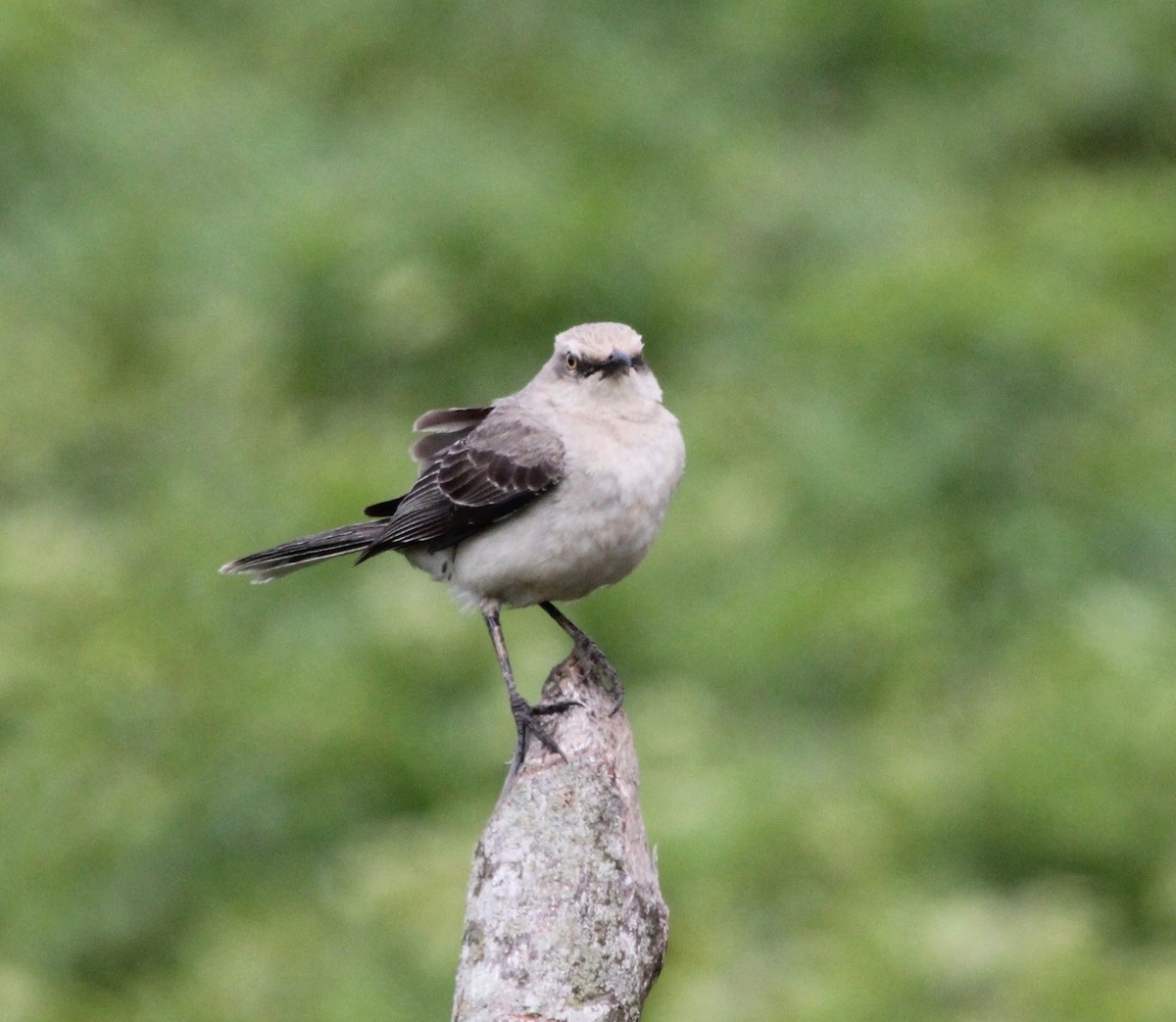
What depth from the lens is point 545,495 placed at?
555 cm

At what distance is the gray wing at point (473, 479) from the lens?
559cm

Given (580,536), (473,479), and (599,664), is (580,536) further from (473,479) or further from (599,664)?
(473,479)

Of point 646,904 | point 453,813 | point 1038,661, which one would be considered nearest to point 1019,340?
point 1038,661

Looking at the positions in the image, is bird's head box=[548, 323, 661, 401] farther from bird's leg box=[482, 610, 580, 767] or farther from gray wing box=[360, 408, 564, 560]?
bird's leg box=[482, 610, 580, 767]

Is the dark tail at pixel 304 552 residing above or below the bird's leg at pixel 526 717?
above

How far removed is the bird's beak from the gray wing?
247mm

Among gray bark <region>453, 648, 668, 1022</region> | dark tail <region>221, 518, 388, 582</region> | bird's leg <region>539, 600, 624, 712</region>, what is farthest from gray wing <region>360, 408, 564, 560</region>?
gray bark <region>453, 648, 668, 1022</region>

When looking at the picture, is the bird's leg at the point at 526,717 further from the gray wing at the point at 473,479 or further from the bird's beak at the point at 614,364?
the bird's beak at the point at 614,364

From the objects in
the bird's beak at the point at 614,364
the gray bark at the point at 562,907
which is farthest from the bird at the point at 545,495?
the gray bark at the point at 562,907

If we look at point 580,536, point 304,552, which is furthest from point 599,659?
point 304,552

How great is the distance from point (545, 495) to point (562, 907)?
2.28 m

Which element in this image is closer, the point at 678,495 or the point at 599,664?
the point at 599,664

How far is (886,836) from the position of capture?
8148 millimetres

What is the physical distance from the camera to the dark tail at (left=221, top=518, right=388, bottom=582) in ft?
19.8
